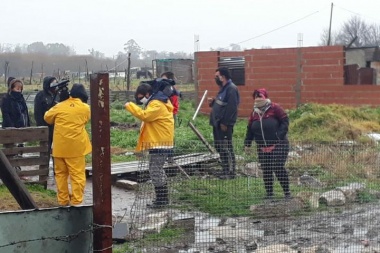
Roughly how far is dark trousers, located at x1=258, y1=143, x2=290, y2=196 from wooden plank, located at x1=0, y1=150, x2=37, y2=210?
2528 millimetres

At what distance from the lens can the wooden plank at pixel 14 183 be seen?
4926 millimetres

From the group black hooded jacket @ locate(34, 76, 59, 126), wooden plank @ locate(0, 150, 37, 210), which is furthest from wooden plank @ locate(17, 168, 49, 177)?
wooden plank @ locate(0, 150, 37, 210)

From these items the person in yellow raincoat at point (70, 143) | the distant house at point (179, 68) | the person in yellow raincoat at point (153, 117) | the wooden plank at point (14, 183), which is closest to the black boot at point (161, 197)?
the wooden plank at point (14, 183)

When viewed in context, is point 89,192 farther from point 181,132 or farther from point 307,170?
point 181,132

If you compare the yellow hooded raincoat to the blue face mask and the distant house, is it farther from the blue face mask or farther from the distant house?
the distant house

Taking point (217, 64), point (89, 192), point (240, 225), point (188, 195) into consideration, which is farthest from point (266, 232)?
point (217, 64)

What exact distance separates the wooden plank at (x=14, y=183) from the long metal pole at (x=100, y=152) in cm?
54

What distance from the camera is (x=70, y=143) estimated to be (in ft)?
26.6

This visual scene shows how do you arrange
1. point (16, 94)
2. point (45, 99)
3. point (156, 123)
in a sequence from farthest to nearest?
point (16, 94) < point (45, 99) < point (156, 123)

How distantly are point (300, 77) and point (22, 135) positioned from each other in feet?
35.4

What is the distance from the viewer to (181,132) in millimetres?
15656

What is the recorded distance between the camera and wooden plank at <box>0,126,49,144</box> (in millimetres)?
8852

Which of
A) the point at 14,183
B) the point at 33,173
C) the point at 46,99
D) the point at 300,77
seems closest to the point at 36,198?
the point at 33,173

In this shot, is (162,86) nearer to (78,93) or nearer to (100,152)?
(78,93)
